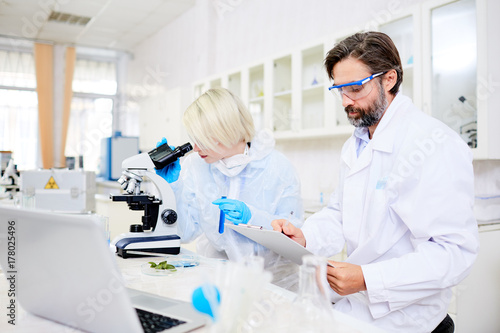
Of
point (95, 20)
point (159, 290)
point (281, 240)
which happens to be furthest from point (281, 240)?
point (95, 20)

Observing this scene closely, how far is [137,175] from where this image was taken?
1497 millimetres

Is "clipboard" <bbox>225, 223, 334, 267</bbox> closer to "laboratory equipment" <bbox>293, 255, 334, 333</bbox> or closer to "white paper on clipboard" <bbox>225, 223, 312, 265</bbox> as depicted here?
"white paper on clipboard" <bbox>225, 223, 312, 265</bbox>

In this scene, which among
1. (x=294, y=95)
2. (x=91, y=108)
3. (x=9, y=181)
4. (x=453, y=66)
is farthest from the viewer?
(x=91, y=108)

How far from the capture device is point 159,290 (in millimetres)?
1062

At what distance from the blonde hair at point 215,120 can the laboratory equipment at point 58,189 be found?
1695 millimetres

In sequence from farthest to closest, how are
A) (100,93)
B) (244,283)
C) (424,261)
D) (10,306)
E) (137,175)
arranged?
1. (100,93)
2. (137,175)
3. (424,261)
4. (10,306)
5. (244,283)

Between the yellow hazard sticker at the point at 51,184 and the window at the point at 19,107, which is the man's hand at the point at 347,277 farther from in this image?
the window at the point at 19,107

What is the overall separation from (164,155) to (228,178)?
378 mm

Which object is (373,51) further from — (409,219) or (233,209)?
(233,209)

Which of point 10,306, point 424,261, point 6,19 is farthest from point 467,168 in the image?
point 6,19

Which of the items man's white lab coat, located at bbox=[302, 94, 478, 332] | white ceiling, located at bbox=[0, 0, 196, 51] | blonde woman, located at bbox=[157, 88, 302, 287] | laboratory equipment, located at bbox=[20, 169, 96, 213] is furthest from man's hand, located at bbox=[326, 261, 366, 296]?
white ceiling, located at bbox=[0, 0, 196, 51]

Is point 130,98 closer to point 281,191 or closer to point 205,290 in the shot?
point 281,191

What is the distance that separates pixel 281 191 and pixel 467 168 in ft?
2.69

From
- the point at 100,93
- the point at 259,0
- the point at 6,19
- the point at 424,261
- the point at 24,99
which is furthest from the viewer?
the point at 100,93
